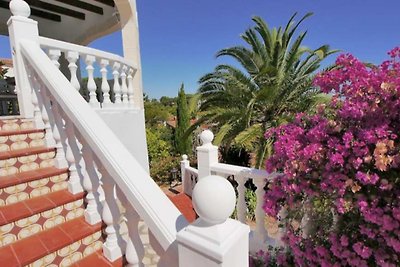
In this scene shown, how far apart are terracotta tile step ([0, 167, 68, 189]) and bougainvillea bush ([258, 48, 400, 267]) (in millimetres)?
2084

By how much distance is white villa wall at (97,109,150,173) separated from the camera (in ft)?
12.1

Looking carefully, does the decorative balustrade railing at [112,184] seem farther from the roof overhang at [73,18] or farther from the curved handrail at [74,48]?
the roof overhang at [73,18]

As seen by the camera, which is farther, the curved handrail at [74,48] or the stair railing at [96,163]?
the curved handrail at [74,48]

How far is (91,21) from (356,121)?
22.2 feet

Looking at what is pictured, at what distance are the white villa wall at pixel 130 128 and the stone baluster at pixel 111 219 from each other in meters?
2.08

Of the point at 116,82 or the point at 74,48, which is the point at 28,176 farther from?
the point at 116,82

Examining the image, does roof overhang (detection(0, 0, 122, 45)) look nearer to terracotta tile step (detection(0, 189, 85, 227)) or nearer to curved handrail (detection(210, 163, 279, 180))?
curved handrail (detection(210, 163, 279, 180))

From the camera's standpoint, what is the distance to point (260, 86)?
22.6 feet

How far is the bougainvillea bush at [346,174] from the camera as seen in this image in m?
1.84

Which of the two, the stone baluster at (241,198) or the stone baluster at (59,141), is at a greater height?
the stone baluster at (59,141)

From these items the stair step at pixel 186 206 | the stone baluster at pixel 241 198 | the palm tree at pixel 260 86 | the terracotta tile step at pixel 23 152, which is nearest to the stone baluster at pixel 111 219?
the terracotta tile step at pixel 23 152

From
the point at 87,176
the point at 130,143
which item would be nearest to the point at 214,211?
the point at 87,176

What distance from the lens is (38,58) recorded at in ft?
7.80

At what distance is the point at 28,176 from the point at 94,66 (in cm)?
198
